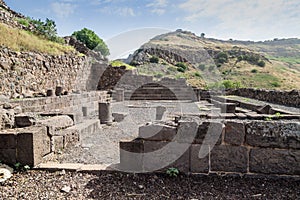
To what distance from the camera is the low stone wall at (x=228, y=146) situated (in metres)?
3.56

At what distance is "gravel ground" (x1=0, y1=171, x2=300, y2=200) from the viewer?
320cm

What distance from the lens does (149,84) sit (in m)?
22.2

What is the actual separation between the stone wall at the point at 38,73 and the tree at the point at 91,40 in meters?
17.9

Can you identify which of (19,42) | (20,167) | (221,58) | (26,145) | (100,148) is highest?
(221,58)

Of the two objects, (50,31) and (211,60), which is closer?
(50,31)

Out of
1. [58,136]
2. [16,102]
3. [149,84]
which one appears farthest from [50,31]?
[58,136]

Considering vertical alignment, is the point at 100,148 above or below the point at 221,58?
below

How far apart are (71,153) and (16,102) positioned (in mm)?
4106

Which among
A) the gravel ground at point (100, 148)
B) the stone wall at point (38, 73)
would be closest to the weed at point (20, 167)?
the gravel ground at point (100, 148)

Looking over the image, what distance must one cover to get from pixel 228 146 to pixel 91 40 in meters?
37.3

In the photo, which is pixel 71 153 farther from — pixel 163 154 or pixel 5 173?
pixel 163 154

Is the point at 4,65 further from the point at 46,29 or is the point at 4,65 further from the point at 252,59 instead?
the point at 252,59

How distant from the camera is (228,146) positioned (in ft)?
12.1

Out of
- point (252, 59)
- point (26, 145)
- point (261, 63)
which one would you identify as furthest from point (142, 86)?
point (252, 59)
